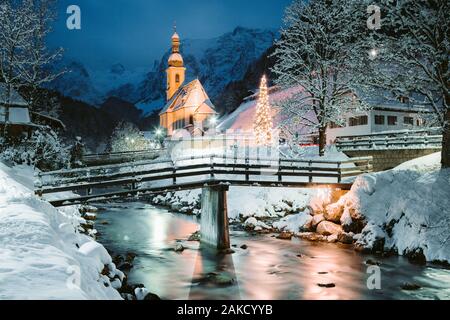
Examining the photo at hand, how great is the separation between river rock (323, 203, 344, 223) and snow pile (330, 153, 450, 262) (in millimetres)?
192

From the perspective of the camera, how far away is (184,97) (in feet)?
254

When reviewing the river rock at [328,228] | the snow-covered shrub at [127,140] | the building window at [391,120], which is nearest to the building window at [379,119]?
the building window at [391,120]

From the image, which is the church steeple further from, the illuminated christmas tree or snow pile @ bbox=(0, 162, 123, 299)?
snow pile @ bbox=(0, 162, 123, 299)

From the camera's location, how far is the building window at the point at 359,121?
4286 centimetres

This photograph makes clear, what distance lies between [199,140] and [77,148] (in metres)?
18.1

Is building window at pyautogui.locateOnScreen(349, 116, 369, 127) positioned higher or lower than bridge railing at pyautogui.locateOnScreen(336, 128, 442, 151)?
higher

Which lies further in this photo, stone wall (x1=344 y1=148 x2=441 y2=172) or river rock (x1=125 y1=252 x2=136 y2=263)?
stone wall (x1=344 y1=148 x2=441 y2=172)

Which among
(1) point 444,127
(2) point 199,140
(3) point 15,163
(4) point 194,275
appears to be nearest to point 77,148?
(3) point 15,163

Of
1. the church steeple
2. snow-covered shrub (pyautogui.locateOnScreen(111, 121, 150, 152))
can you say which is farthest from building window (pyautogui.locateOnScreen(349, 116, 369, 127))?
the church steeple

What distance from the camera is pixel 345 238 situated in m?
20.4

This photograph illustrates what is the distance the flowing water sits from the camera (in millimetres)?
13484

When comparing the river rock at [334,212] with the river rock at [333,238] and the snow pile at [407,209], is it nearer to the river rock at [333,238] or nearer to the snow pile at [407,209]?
the snow pile at [407,209]

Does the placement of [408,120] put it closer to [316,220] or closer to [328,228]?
[316,220]
